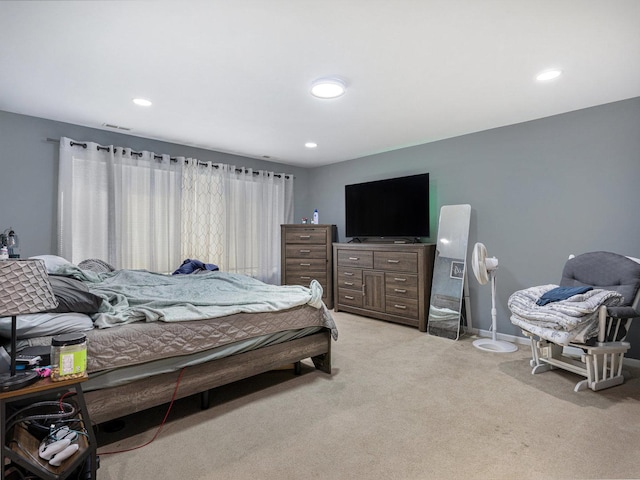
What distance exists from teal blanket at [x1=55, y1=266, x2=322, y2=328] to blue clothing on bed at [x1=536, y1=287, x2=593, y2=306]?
1.81m

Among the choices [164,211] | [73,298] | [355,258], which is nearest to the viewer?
[73,298]

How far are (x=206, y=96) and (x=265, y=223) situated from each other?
8.85 feet

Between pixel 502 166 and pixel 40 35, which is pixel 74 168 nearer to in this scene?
pixel 40 35

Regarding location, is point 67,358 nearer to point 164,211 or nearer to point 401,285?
point 164,211

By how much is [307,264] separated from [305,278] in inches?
8.9

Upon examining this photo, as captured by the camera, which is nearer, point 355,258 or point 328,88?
point 328,88

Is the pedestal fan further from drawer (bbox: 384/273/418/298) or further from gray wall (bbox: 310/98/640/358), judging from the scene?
drawer (bbox: 384/273/418/298)

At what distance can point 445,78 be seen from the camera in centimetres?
261

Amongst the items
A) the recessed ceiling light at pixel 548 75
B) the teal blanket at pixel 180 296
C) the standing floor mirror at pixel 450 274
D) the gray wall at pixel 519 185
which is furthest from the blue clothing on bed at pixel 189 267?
the recessed ceiling light at pixel 548 75

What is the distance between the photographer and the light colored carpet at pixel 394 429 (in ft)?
5.35

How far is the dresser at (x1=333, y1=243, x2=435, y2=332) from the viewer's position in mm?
4121

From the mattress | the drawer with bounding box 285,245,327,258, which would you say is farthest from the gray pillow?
the drawer with bounding box 285,245,327,258

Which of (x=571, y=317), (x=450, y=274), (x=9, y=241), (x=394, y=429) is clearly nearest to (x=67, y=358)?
(x=394, y=429)

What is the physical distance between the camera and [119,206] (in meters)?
4.01
